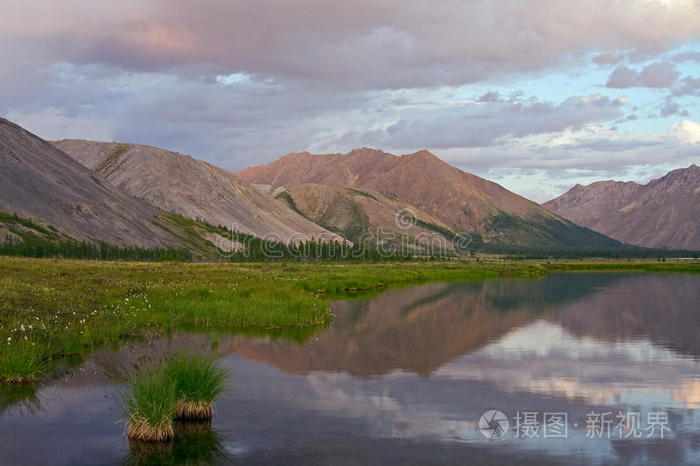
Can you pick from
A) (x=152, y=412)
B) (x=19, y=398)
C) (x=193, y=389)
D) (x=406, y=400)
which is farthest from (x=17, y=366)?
(x=406, y=400)

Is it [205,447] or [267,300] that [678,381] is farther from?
[267,300]

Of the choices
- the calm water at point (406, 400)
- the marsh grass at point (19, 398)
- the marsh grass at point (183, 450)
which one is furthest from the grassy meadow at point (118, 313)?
the marsh grass at point (183, 450)

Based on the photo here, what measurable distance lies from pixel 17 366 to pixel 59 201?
15896cm

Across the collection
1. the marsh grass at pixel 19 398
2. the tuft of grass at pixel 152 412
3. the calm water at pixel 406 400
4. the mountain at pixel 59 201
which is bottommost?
the calm water at pixel 406 400

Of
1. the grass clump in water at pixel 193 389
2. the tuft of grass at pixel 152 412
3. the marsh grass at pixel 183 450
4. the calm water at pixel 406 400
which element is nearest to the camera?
the marsh grass at pixel 183 450

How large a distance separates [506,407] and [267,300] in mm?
27240

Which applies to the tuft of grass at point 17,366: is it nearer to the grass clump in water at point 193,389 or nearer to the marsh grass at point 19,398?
the marsh grass at point 19,398

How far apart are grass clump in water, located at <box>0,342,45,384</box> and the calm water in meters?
1.05

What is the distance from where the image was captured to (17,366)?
81.6ft

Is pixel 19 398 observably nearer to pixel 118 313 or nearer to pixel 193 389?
pixel 193 389

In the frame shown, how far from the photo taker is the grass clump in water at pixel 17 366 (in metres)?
24.8

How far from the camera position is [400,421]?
71.5 ft

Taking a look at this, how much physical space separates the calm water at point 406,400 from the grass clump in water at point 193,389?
704 mm

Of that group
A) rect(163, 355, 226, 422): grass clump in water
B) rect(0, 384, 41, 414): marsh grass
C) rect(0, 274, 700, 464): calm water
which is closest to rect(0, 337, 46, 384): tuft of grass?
rect(0, 384, 41, 414): marsh grass
